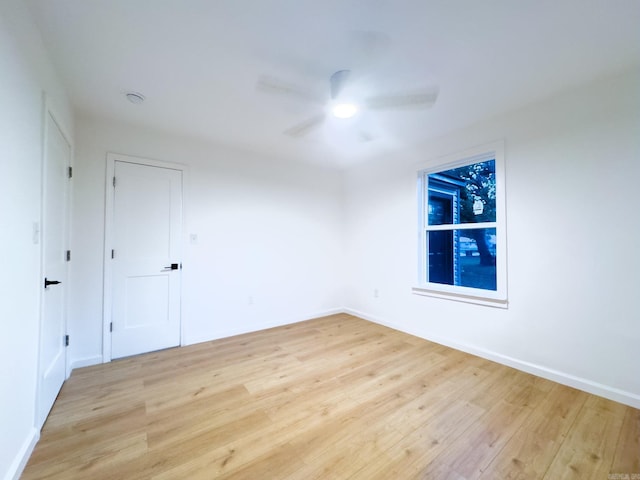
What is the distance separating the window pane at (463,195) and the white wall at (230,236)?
1.66 meters

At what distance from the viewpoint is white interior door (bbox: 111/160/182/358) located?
2.81m

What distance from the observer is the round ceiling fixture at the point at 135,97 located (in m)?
2.29

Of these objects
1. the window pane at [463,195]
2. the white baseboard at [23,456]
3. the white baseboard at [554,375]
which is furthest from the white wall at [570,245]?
the white baseboard at [23,456]

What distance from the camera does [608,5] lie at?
1462mm

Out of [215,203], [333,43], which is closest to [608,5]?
[333,43]

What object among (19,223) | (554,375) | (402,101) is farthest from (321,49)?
(554,375)

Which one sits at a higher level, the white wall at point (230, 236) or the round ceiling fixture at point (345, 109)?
the round ceiling fixture at point (345, 109)

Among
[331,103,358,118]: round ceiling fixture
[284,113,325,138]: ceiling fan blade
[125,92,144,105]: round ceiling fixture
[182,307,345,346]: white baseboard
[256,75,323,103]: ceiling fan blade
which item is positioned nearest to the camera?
[256,75,323,103]: ceiling fan blade

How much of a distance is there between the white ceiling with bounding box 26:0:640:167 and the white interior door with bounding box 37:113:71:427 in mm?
611

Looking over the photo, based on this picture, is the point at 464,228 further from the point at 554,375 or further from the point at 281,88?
the point at 281,88

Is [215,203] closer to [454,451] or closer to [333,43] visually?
[333,43]

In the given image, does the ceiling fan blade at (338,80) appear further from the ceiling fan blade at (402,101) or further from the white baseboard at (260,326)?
the white baseboard at (260,326)

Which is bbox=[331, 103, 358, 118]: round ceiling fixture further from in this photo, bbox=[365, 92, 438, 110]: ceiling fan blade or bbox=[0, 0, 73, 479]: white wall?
bbox=[0, 0, 73, 479]: white wall

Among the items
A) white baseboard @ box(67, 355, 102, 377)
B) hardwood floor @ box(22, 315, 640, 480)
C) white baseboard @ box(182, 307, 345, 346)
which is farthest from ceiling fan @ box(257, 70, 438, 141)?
white baseboard @ box(67, 355, 102, 377)
